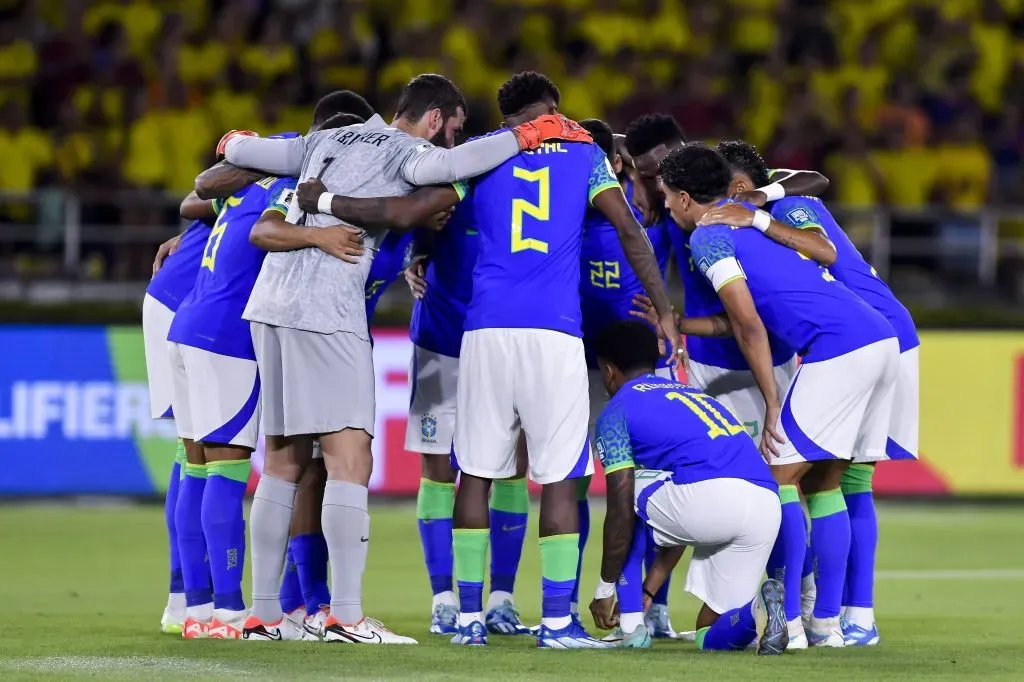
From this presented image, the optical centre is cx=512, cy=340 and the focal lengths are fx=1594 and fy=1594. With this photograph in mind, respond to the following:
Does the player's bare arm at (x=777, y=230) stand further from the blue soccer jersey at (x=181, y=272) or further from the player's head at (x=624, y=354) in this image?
the blue soccer jersey at (x=181, y=272)

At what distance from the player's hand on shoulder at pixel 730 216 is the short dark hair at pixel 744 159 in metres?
0.46

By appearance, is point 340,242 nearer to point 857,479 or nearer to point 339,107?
point 339,107

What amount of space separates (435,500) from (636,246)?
1696mm

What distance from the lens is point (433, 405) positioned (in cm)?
765

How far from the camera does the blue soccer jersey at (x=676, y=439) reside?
21.9 ft

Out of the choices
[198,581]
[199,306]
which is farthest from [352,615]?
[199,306]

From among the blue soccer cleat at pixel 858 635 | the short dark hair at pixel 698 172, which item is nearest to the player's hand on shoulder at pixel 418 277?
the short dark hair at pixel 698 172

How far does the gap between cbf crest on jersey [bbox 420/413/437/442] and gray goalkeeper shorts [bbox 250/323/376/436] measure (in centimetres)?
96

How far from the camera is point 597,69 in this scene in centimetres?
1705

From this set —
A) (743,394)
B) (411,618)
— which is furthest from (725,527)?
(411,618)

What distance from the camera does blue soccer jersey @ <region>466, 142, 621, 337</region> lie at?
22.0ft

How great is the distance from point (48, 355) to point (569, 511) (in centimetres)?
747

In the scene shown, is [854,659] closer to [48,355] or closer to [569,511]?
[569,511]

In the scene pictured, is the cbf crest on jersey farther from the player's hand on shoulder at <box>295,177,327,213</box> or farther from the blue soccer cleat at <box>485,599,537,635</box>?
the player's hand on shoulder at <box>295,177,327,213</box>
